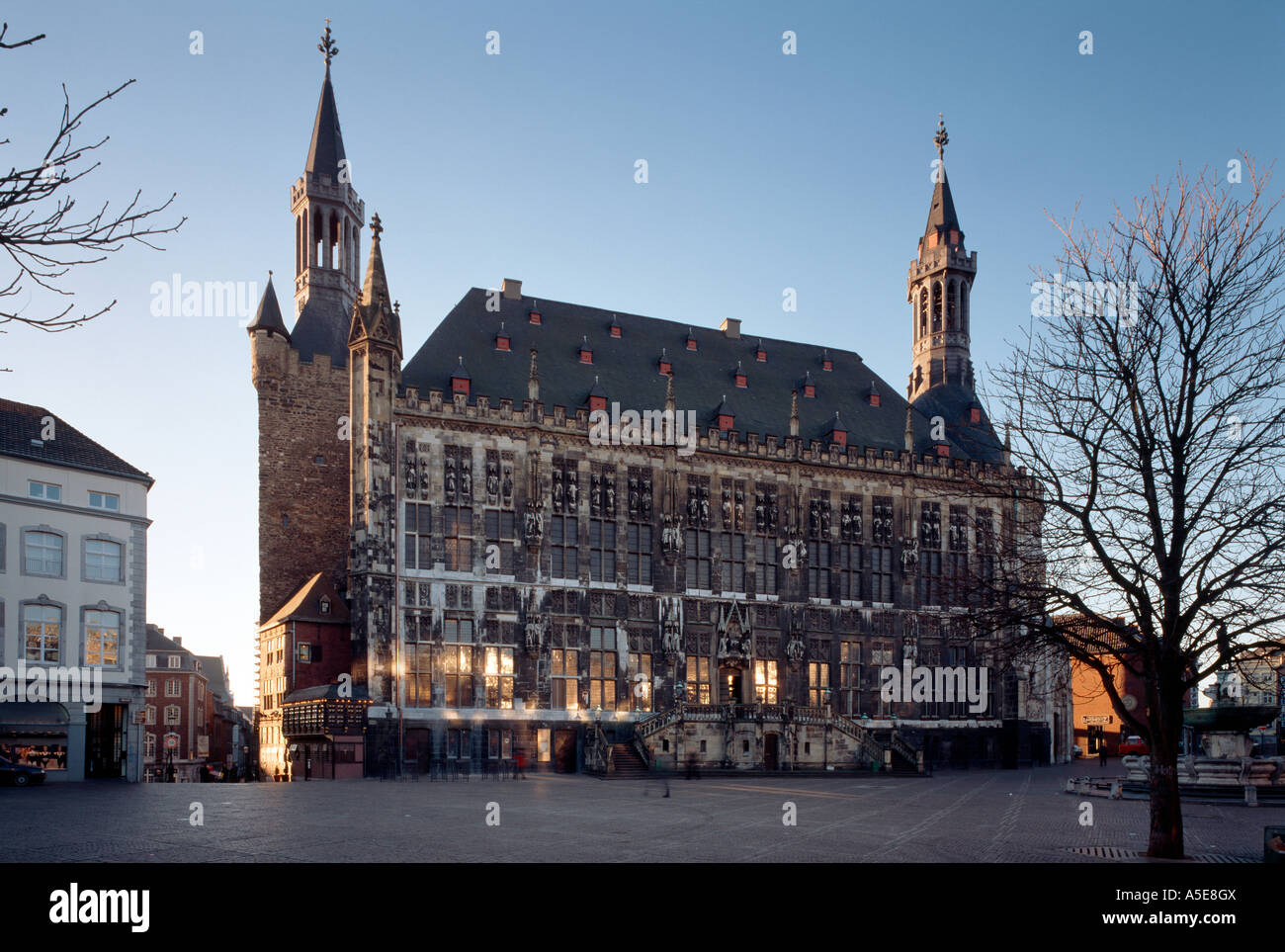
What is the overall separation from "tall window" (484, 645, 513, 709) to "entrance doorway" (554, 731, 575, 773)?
2723 millimetres

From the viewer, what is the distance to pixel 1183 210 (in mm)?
18531

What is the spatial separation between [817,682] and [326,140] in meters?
38.2

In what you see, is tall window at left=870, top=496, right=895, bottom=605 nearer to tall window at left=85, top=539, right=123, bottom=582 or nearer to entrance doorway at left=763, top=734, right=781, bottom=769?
entrance doorway at left=763, top=734, right=781, bottom=769

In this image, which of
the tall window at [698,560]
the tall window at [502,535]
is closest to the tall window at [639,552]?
the tall window at [698,560]

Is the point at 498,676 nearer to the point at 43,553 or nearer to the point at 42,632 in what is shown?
the point at 42,632

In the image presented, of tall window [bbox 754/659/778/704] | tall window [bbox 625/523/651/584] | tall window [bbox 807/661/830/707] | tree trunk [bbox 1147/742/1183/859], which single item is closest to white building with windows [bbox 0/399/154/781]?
tall window [bbox 625/523/651/584]

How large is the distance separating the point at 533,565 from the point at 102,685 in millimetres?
18095

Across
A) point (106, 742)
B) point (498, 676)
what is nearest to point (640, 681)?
point (498, 676)

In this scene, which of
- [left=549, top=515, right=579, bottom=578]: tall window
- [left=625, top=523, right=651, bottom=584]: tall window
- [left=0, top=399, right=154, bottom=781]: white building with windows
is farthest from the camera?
[left=625, top=523, right=651, bottom=584]: tall window

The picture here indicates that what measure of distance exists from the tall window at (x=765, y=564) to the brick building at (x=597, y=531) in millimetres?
109

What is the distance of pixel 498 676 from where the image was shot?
4884cm

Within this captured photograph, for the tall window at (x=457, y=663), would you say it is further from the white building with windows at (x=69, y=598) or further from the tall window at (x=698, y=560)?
the white building with windows at (x=69, y=598)

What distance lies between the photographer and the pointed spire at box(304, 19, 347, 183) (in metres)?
58.9
